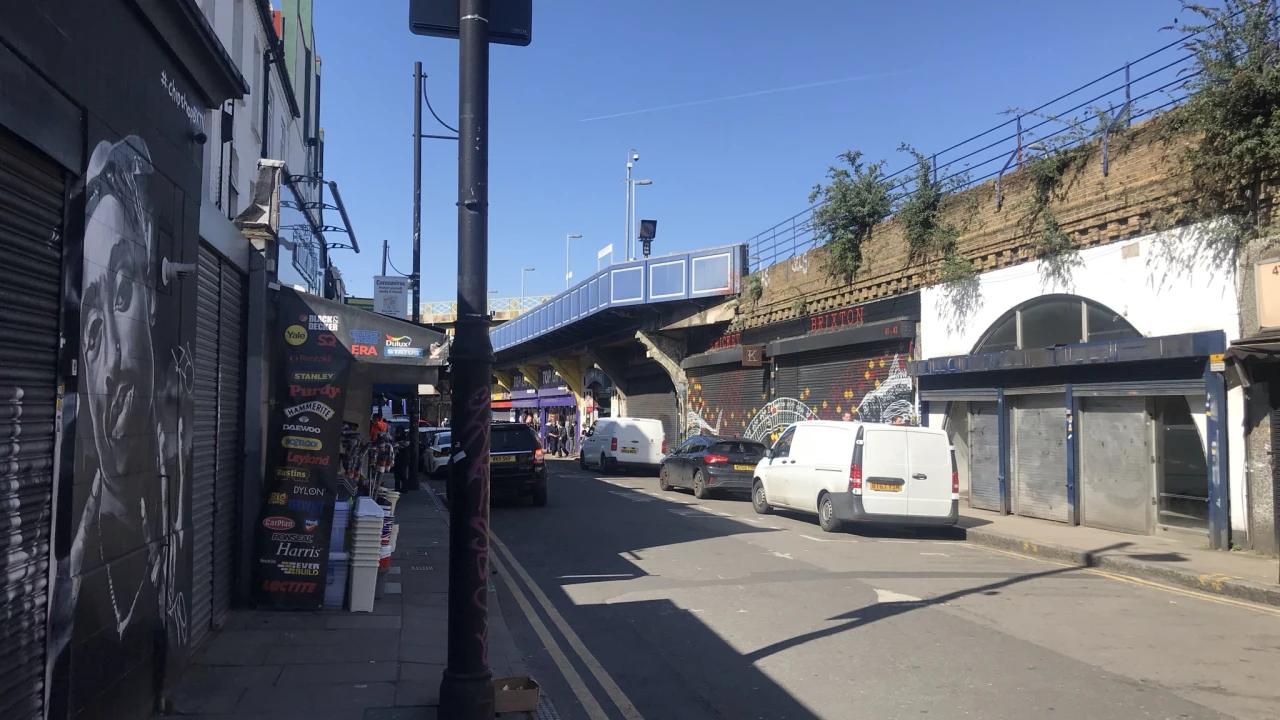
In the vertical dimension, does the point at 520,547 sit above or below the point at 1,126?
below

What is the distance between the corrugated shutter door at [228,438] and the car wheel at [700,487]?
14.1 meters

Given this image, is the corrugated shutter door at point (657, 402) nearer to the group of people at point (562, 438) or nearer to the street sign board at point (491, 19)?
the group of people at point (562, 438)

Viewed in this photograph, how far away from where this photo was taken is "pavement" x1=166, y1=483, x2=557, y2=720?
5773mm

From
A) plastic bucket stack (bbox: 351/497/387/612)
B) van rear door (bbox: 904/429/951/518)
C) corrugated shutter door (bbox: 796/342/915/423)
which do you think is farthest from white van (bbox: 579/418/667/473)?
plastic bucket stack (bbox: 351/497/387/612)

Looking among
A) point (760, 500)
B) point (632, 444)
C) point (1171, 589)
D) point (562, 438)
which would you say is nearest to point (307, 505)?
point (1171, 589)

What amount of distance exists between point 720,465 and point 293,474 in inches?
539

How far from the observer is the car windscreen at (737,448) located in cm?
2155

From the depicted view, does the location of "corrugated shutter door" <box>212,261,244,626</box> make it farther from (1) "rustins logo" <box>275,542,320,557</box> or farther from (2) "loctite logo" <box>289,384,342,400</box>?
(2) "loctite logo" <box>289,384,342,400</box>

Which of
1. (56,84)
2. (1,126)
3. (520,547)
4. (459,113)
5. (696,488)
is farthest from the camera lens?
(696,488)

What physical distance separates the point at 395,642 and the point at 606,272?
1008 inches

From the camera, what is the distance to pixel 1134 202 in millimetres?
15039

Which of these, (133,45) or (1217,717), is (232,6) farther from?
(1217,717)

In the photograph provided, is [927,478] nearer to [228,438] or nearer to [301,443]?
[301,443]

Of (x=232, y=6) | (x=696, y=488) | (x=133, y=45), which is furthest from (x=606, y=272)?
(x=133, y=45)
